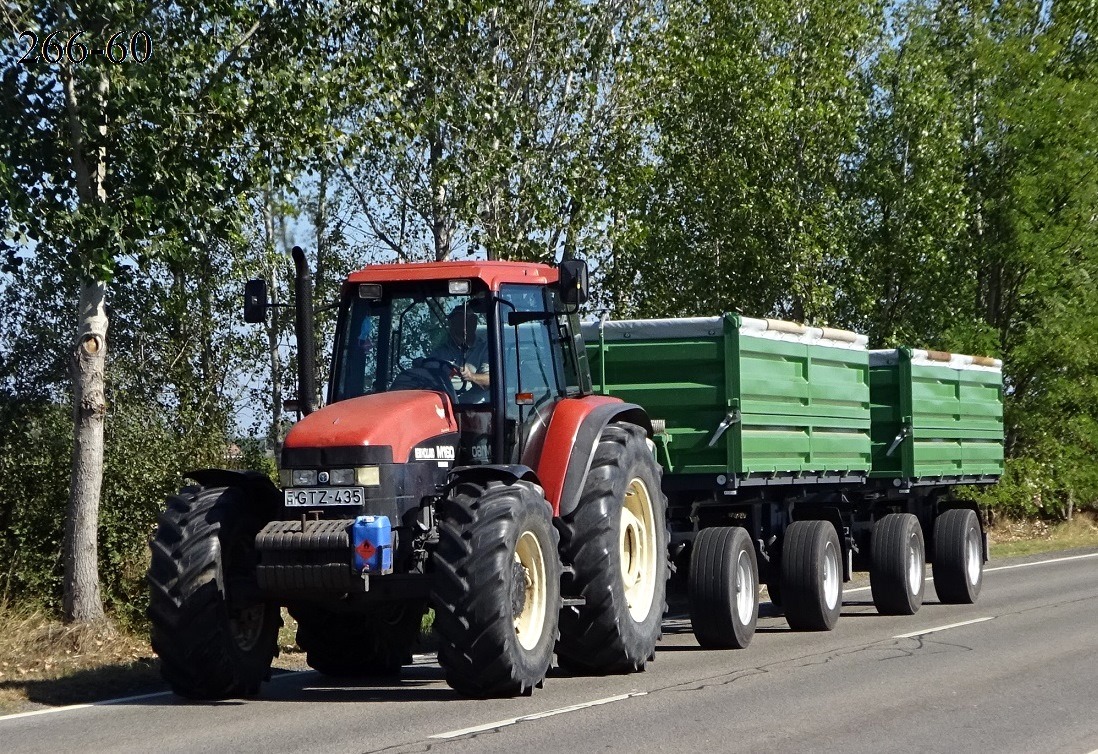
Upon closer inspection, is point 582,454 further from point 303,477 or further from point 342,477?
point 303,477

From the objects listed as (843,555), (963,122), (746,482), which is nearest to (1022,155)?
(963,122)

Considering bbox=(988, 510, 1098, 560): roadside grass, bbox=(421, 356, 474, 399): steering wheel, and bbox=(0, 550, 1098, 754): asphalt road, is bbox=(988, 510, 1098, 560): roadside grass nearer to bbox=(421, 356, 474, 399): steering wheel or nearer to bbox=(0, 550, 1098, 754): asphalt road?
bbox=(0, 550, 1098, 754): asphalt road

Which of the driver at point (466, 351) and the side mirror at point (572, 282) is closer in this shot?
the driver at point (466, 351)

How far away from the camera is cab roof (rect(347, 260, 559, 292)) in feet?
35.3

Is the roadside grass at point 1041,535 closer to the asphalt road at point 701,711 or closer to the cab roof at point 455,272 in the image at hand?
the asphalt road at point 701,711

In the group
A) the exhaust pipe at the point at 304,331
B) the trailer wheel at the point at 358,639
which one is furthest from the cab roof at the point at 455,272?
the trailer wheel at the point at 358,639

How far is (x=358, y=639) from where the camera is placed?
38.6 feet

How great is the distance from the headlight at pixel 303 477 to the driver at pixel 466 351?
52.8 inches

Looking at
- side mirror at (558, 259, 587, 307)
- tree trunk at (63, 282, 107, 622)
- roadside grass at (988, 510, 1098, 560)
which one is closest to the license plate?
side mirror at (558, 259, 587, 307)

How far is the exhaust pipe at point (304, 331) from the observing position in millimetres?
10453

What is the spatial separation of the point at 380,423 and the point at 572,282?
69.8 inches

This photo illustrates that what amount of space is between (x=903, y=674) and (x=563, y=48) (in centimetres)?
1608

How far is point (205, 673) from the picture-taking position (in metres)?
9.97

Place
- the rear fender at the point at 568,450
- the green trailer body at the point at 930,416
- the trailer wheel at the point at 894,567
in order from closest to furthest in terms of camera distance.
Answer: the rear fender at the point at 568,450 → the trailer wheel at the point at 894,567 → the green trailer body at the point at 930,416
